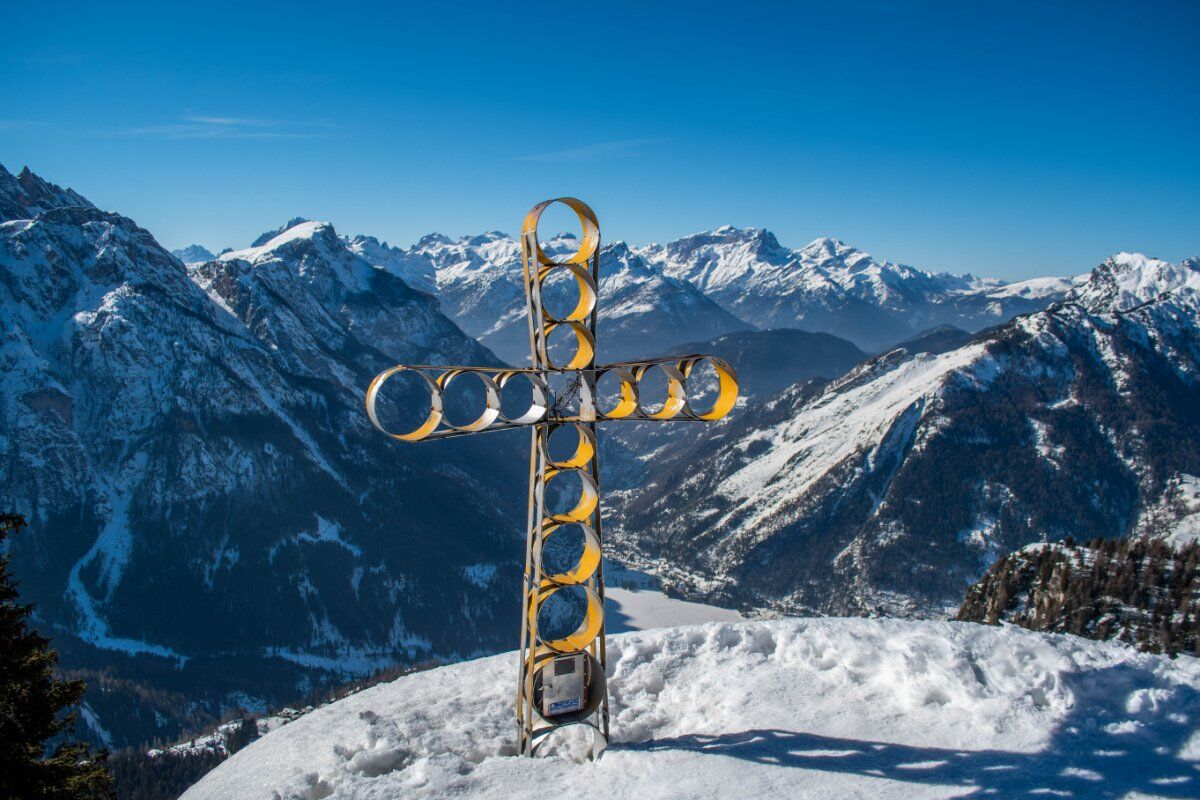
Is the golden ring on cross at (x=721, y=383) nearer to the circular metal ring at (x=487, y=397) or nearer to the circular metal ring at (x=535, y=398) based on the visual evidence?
the circular metal ring at (x=535, y=398)

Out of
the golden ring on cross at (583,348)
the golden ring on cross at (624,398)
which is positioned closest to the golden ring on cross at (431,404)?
the golden ring on cross at (583,348)

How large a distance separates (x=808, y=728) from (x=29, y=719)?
17895 mm

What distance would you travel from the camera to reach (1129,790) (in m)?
15.2

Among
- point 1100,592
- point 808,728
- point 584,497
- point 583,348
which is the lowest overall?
point 1100,592

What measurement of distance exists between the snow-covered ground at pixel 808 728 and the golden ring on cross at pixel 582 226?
12245mm

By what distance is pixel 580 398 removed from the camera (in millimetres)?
19703

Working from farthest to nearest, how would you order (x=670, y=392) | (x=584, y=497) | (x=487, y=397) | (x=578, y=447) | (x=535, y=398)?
(x=584, y=497)
(x=578, y=447)
(x=535, y=398)
(x=487, y=397)
(x=670, y=392)

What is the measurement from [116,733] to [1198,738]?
224 m

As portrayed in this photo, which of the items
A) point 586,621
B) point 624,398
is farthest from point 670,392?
point 586,621

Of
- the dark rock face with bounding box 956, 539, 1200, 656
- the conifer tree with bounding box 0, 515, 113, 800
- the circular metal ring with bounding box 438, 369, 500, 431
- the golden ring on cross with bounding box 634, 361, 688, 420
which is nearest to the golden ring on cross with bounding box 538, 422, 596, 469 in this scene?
the circular metal ring with bounding box 438, 369, 500, 431

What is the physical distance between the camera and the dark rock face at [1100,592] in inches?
3344

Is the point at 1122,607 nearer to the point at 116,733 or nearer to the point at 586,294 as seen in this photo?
the point at 586,294

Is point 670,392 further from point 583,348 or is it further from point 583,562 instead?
point 583,562

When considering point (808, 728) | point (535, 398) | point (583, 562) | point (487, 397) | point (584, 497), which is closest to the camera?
point (487, 397)
